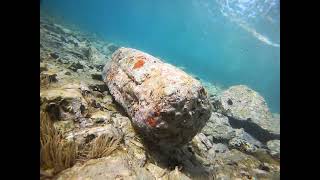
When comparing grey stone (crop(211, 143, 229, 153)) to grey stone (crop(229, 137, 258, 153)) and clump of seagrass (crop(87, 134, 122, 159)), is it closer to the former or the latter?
grey stone (crop(229, 137, 258, 153))

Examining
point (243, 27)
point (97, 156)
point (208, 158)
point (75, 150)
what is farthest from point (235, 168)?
point (243, 27)

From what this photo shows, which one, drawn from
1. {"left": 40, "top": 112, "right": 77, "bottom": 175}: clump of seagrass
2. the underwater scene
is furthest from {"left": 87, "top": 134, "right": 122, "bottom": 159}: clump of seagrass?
{"left": 40, "top": 112, "right": 77, "bottom": 175}: clump of seagrass

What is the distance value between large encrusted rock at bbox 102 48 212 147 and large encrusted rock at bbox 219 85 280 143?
17.6ft

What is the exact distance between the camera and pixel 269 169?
6.71 meters

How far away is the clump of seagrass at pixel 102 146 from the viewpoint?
4.28 m

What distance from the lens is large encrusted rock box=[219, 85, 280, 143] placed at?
973cm

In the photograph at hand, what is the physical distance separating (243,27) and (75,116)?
142 ft

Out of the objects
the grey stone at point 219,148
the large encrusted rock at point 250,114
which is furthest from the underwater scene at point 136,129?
the large encrusted rock at point 250,114

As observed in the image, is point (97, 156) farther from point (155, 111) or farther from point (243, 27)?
point (243, 27)

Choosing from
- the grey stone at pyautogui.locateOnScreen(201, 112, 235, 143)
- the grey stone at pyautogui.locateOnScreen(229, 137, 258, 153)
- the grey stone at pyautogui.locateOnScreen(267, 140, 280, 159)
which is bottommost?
the grey stone at pyautogui.locateOnScreen(267, 140, 280, 159)

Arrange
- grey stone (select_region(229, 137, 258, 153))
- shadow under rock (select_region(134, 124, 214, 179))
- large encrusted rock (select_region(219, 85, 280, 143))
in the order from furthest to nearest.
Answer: large encrusted rock (select_region(219, 85, 280, 143)) → grey stone (select_region(229, 137, 258, 153)) → shadow under rock (select_region(134, 124, 214, 179))
